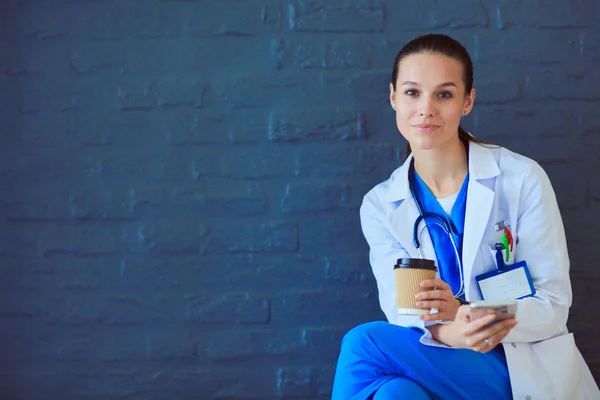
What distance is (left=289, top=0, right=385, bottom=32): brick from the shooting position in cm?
221

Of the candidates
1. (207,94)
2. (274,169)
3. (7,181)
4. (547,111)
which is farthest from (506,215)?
(7,181)

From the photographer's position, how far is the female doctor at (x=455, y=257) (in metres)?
1.63

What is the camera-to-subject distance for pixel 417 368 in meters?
1.64

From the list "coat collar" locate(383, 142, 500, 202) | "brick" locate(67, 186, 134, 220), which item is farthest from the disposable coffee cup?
"brick" locate(67, 186, 134, 220)

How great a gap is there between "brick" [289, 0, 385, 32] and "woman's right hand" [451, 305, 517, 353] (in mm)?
1017

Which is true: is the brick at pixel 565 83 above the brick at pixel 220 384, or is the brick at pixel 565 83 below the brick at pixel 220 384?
above

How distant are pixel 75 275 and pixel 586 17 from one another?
1734 millimetres

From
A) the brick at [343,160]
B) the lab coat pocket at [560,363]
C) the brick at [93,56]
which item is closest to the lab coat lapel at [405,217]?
the brick at [343,160]

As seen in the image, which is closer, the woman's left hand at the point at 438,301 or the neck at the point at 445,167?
the woman's left hand at the point at 438,301

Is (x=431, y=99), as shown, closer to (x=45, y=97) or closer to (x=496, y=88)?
(x=496, y=88)

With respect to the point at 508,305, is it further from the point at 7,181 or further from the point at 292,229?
the point at 7,181

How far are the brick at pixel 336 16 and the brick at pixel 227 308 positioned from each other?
83 centimetres

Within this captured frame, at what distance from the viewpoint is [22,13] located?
221 cm

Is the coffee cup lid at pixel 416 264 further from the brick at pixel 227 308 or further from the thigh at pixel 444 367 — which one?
the brick at pixel 227 308
